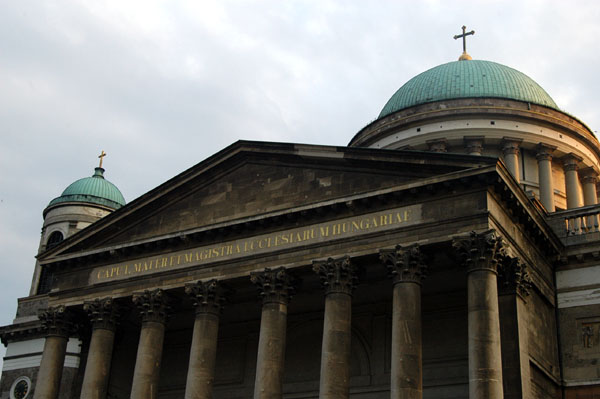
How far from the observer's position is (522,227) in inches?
971

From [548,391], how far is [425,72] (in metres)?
24.0

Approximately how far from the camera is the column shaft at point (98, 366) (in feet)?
91.1

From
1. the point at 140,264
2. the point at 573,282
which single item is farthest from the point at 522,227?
the point at 140,264

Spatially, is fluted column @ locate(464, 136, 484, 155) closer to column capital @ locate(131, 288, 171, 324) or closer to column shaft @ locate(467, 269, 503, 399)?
column shaft @ locate(467, 269, 503, 399)

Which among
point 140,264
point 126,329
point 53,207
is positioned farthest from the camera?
point 53,207

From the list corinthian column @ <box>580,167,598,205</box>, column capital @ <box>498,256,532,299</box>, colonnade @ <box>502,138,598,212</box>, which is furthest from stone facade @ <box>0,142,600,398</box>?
corinthian column @ <box>580,167,598,205</box>

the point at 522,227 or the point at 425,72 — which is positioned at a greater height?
the point at 425,72

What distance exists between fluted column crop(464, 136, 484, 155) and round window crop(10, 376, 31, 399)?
23511mm

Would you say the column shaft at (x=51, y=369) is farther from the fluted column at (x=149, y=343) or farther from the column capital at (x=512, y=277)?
the column capital at (x=512, y=277)

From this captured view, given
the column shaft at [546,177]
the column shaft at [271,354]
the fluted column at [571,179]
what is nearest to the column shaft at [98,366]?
the column shaft at [271,354]

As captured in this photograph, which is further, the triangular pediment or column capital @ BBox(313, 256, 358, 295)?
the triangular pediment

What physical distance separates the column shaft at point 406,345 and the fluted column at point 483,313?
1.56m

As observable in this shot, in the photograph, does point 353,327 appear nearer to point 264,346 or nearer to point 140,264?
point 264,346

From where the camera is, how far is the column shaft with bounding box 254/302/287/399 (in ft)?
79.0
